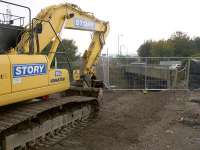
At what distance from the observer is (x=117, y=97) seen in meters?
13.6

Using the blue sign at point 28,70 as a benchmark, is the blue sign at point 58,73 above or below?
below

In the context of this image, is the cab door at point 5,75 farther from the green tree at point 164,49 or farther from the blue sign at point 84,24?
the green tree at point 164,49

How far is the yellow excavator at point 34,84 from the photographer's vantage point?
573cm

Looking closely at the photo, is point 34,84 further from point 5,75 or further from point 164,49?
point 164,49

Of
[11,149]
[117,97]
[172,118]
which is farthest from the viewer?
[117,97]

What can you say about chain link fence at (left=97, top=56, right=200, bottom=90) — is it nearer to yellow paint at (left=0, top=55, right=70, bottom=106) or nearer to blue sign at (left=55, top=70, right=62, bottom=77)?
blue sign at (left=55, top=70, right=62, bottom=77)

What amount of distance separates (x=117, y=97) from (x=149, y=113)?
10.7 feet

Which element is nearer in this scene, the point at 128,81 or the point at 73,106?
the point at 73,106

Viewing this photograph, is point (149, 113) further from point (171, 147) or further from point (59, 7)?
point (59, 7)

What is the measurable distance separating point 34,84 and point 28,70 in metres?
0.31

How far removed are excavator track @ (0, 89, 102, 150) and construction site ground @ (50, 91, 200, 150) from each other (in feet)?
0.85

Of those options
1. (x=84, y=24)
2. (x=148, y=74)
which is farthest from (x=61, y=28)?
(x=148, y=74)

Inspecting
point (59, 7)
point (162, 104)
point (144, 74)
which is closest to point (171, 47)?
point (144, 74)

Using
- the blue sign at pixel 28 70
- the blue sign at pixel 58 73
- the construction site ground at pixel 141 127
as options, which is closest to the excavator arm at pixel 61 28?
the blue sign at pixel 58 73
